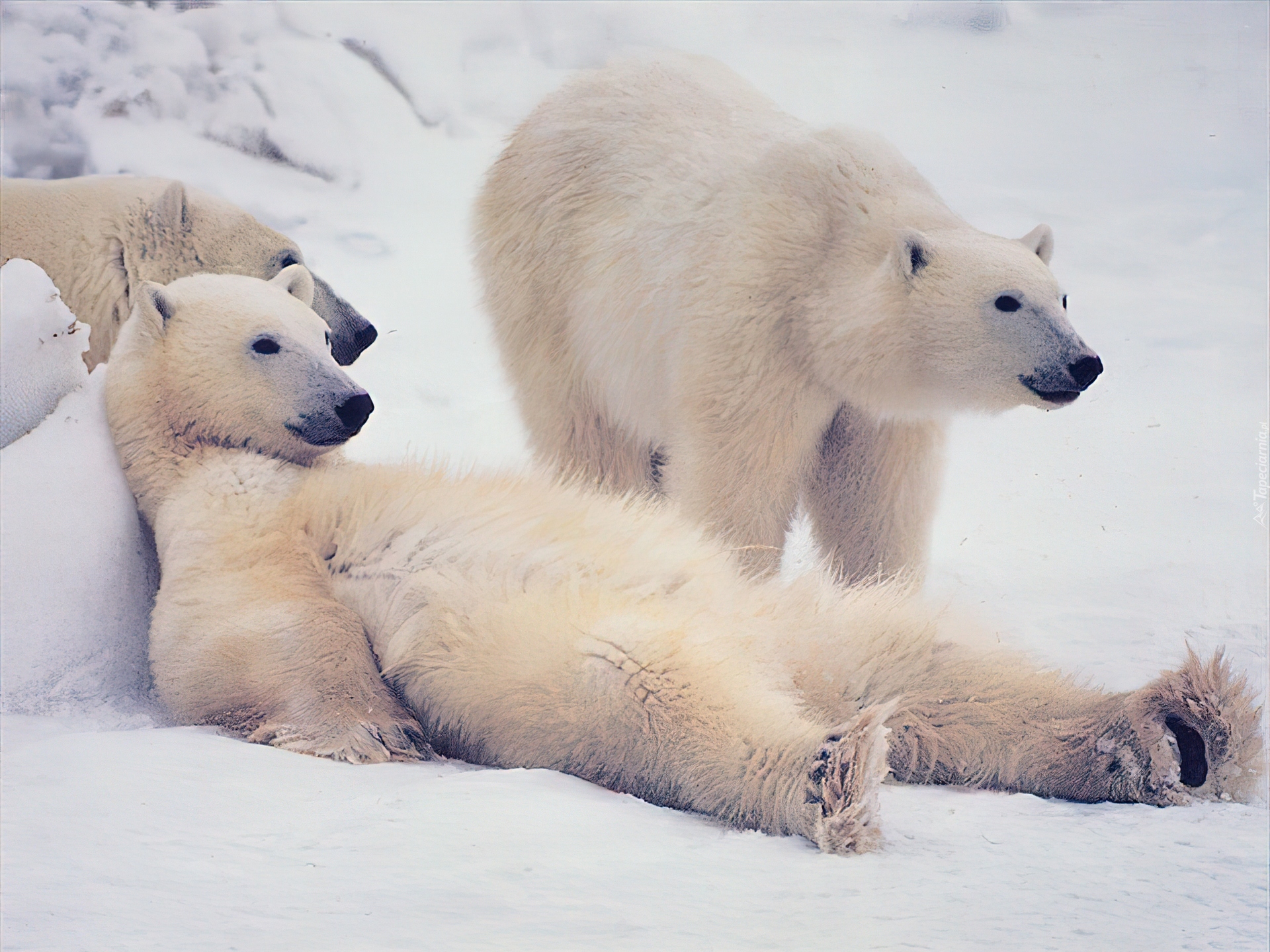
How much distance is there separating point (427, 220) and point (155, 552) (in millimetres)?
597

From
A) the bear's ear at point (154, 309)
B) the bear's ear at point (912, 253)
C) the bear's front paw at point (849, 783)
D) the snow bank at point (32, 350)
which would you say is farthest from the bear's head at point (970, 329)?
the snow bank at point (32, 350)

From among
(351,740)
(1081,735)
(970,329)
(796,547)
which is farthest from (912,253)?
(351,740)

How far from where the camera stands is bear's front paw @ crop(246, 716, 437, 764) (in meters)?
1.00

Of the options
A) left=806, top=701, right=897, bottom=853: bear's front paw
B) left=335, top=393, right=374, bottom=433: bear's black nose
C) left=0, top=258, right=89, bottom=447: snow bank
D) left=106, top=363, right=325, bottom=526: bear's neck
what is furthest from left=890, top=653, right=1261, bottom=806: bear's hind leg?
left=0, top=258, right=89, bottom=447: snow bank

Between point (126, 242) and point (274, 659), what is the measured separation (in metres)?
0.75

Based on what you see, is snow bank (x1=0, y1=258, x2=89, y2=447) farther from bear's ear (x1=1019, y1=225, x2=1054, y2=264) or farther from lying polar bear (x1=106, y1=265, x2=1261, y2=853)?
bear's ear (x1=1019, y1=225, x2=1054, y2=264)

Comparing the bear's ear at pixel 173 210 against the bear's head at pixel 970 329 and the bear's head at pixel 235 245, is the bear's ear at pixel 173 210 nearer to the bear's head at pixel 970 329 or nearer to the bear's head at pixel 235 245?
the bear's head at pixel 235 245

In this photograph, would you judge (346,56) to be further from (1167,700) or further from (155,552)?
(1167,700)

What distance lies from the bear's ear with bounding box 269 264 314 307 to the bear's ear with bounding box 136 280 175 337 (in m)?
0.14

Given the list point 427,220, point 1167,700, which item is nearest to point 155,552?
point 427,220

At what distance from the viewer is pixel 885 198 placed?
1.29 metres

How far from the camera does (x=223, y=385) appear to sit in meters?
1.21

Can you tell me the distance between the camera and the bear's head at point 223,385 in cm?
120

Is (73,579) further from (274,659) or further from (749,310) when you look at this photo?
(749,310)
